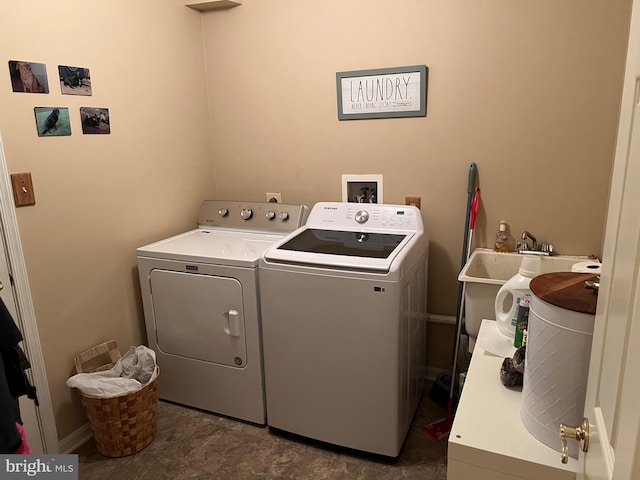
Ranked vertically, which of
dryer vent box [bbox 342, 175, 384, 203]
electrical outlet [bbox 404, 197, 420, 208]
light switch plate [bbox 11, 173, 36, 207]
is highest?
light switch plate [bbox 11, 173, 36, 207]

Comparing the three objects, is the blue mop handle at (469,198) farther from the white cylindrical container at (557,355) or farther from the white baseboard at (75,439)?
the white baseboard at (75,439)

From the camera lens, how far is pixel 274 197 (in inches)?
115

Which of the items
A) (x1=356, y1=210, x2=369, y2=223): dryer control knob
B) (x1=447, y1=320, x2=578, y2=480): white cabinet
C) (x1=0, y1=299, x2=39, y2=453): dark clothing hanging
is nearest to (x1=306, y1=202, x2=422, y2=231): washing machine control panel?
(x1=356, y1=210, x2=369, y2=223): dryer control knob

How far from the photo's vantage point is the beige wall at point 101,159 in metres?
2.01

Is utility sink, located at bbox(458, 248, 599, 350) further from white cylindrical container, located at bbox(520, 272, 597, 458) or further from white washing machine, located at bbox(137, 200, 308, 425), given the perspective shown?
white washing machine, located at bbox(137, 200, 308, 425)

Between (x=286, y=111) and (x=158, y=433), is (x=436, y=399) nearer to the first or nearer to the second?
(x=158, y=433)

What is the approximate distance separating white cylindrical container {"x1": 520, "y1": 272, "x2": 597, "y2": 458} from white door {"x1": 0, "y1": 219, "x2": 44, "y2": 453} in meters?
1.96

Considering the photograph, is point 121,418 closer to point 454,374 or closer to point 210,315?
point 210,315

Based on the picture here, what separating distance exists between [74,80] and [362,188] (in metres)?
→ 1.55

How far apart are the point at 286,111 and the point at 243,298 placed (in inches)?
46.5

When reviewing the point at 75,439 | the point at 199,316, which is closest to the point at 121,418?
the point at 75,439

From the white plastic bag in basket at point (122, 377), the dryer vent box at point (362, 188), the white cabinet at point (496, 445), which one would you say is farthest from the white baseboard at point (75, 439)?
the white cabinet at point (496, 445)

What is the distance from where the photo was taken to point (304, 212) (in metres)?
2.69

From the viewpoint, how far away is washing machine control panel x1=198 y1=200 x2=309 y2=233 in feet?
8.81
